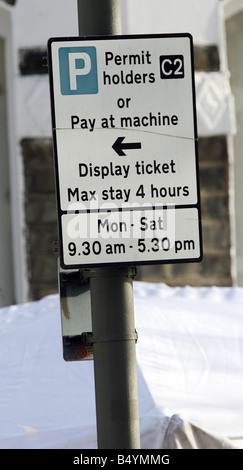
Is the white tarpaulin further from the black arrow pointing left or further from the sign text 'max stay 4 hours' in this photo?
the black arrow pointing left

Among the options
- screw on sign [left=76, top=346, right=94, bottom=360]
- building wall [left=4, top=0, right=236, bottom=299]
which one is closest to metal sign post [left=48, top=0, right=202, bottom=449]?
screw on sign [left=76, top=346, right=94, bottom=360]

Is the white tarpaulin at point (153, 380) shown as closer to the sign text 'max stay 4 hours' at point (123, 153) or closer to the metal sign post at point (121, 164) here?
the metal sign post at point (121, 164)

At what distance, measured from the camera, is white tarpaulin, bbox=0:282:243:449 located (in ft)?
14.0

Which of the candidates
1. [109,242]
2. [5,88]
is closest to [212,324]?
[109,242]

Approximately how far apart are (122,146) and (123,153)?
0.9 inches

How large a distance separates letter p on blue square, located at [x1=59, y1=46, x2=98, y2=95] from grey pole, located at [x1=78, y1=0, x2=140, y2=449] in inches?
4.0

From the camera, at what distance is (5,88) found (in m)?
8.60

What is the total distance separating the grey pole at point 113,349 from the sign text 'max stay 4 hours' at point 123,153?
0.09m

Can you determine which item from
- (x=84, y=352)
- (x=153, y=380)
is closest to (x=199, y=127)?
(x=153, y=380)

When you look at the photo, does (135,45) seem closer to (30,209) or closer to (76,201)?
(76,201)

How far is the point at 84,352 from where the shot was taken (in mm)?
3359

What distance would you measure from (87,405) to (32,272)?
3556 millimetres

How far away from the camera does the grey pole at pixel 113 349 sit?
9.87 feet

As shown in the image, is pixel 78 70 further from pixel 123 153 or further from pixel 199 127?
pixel 199 127
